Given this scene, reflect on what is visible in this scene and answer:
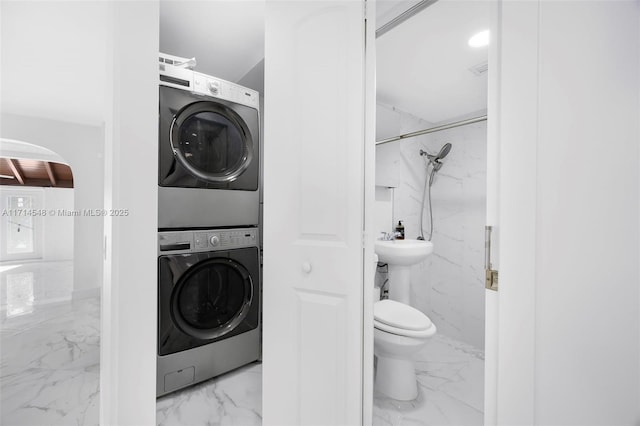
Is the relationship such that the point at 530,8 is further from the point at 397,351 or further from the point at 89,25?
the point at 89,25

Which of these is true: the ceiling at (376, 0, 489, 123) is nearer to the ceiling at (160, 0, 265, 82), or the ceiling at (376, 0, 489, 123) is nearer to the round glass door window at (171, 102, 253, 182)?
the ceiling at (160, 0, 265, 82)

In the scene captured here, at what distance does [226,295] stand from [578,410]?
1.72 meters

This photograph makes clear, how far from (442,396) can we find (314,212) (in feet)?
4.81

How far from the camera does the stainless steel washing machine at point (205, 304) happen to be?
1.54 metres

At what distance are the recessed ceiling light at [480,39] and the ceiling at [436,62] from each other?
0.10ft

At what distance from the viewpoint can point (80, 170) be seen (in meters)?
3.60

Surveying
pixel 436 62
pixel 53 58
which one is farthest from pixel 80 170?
pixel 436 62

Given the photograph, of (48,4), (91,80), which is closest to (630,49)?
(48,4)

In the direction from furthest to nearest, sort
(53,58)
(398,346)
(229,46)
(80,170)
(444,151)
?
(80,170) < (444,151) < (53,58) < (229,46) < (398,346)

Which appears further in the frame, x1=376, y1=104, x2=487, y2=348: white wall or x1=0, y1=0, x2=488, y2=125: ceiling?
x1=376, y1=104, x2=487, y2=348: white wall

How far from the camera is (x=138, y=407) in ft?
3.31

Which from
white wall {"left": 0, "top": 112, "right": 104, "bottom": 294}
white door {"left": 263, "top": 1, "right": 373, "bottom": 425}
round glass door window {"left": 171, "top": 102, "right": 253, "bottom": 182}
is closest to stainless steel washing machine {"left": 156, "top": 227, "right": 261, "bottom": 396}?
round glass door window {"left": 171, "top": 102, "right": 253, "bottom": 182}

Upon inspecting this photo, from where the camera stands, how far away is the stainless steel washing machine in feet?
5.07

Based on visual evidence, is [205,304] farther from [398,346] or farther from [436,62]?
[436,62]
